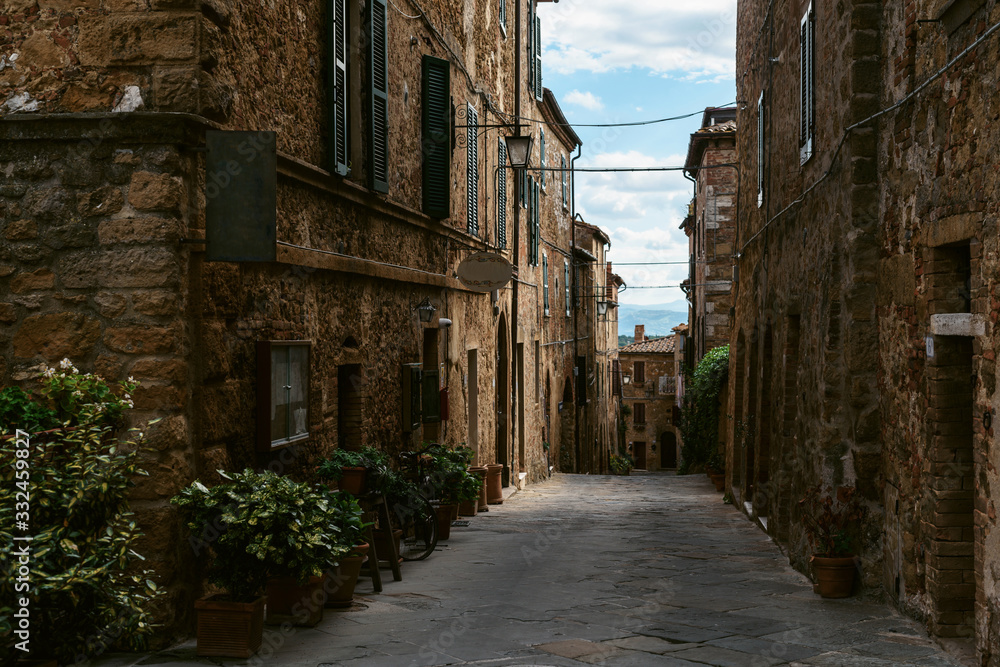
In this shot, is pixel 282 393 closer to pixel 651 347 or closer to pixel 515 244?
pixel 515 244

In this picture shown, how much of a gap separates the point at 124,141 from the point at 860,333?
5232 mm

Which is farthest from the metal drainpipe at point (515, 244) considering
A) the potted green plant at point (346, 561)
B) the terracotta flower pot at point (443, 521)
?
the potted green plant at point (346, 561)

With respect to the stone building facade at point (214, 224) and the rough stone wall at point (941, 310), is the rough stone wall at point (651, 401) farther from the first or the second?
the rough stone wall at point (941, 310)

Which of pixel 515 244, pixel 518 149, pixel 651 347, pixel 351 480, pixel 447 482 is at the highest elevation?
pixel 518 149

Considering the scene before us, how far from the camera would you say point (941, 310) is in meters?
5.64

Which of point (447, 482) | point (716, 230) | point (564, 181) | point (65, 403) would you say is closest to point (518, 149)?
point (447, 482)

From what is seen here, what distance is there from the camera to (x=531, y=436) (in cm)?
2011

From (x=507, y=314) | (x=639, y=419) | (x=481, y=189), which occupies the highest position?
(x=481, y=189)

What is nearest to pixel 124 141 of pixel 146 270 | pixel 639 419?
pixel 146 270

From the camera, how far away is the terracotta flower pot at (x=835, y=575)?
6.88m

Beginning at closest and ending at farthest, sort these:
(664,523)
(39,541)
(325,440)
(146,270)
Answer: (39,541) → (146,270) → (325,440) → (664,523)

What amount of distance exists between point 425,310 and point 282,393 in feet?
13.9

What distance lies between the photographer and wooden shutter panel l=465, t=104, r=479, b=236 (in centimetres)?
1329

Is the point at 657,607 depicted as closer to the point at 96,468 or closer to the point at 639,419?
the point at 96,468
